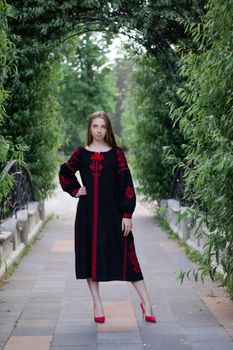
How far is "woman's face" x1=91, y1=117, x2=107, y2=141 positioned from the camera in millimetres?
4695

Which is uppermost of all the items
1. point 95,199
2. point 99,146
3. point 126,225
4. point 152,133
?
point 152,133

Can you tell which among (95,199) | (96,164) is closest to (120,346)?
(95,199)

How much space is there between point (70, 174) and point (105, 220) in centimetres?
50

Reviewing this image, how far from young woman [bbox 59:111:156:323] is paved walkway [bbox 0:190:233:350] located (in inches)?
11.3

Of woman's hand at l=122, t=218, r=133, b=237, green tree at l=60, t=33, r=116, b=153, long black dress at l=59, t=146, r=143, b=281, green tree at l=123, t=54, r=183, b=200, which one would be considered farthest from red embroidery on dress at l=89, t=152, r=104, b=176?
green tree at l=60, t=33, r=116, b=153

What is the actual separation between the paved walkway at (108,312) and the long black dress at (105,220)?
432mm

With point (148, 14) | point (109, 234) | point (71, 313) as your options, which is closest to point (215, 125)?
point (109, 234)

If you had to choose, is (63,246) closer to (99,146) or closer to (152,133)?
(152,133)

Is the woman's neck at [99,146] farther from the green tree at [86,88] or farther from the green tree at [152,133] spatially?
the green tree at [86,88]

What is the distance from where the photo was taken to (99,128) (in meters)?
4.70

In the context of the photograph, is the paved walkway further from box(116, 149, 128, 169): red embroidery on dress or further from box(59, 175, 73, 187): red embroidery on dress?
box(116, 149, 128, 169): red embroidery on dress

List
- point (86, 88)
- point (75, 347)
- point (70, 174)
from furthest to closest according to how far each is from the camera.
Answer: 1. point (86, 88)
2. point (70, 174)
3. point (75, 347)

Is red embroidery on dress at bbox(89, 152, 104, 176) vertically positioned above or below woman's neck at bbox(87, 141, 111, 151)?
below

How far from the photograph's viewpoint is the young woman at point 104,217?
15.2 feet
